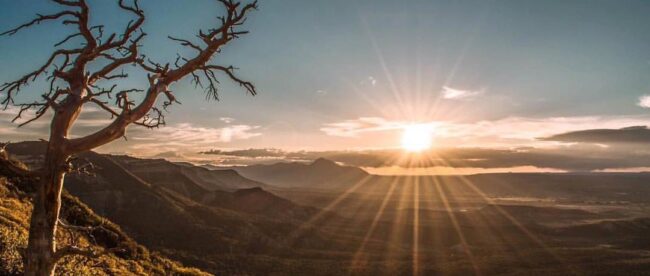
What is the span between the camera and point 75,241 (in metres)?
8.90

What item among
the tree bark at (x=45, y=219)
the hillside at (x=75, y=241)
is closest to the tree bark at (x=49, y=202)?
the tree bark at (x=45, y=219)

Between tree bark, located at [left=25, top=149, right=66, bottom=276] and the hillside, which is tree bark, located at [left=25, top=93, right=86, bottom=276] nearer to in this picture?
tree bark, located at [left=25, top=149, right=66, bottom=276]

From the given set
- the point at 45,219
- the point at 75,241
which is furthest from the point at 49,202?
the point at 75,241

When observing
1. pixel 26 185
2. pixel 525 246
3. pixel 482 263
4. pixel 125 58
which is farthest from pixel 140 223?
pixel 525 246

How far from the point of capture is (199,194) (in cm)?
18000

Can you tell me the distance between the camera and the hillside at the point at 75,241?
483 inches

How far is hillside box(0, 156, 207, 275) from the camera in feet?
40.3

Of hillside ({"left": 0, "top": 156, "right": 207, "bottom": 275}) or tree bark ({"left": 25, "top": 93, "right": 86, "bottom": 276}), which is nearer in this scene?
tree bark ({"left": 25, "top": 93, "right": 86, "bottom": 276})

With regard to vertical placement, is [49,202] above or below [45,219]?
above

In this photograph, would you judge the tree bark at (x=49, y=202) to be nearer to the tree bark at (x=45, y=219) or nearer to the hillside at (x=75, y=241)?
the tree bark at (x=45, y=219)

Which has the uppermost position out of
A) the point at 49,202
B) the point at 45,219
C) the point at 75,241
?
the point at 49,202

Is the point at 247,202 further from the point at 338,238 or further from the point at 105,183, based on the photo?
the point at 105,183

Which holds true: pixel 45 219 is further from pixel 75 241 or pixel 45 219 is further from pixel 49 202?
pixel 75 241

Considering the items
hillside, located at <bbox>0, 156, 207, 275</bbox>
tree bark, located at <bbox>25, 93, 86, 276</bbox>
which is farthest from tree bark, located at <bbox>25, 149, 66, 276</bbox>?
hillside, located at <bbox>0, 156, 207, 275</bbox>
